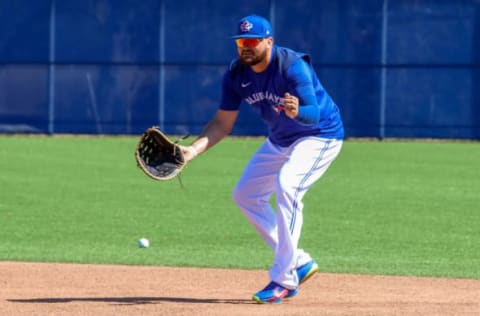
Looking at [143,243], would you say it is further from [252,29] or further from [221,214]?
[252,29]

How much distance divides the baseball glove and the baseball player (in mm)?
78

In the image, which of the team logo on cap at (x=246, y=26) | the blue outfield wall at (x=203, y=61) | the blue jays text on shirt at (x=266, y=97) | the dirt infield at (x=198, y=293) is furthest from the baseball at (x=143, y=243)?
the blue outfield wall at (x=203, y=61)

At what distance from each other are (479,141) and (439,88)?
133cm

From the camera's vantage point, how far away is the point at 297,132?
7.39m

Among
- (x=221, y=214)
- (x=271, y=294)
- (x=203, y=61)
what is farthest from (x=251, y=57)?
(x=203, y=61)

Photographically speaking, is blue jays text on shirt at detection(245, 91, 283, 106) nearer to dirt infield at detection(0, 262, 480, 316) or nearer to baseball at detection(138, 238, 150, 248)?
dirt infield at detection(0, 262, 480, 316)

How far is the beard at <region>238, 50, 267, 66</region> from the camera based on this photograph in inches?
278

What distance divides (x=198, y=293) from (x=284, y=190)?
111 centimetres

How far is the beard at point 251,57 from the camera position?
278 inches

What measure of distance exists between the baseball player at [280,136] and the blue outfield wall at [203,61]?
1579 cm

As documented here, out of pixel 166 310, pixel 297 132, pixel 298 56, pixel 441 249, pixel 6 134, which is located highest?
pixel 298 56

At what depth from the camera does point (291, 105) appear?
22.3 ft

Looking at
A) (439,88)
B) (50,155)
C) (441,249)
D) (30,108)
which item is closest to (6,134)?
(30,108)

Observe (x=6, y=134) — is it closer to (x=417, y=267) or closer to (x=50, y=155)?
(x=50, y=155)
